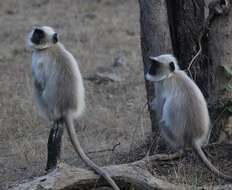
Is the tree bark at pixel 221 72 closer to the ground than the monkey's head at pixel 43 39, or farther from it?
closer to the ground

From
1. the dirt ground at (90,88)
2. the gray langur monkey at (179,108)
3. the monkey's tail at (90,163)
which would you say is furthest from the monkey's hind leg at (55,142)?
the gray langur monkey at (179,108)

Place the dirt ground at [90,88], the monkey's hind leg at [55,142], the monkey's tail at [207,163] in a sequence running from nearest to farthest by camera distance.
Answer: the monkey's tail at [207,163]
the monkey's hind leg at [55,142]
the dirt ground at [90,88]

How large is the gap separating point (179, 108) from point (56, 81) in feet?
3.36

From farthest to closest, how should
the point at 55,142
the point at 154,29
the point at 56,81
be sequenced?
the point at 154,29, the point at 55,142, the point at 56,81

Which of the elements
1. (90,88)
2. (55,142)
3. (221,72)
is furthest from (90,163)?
(90,88)

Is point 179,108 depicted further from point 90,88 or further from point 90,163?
point 90,88

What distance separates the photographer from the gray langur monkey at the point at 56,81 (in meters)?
5.82

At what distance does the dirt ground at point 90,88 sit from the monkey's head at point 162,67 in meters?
0.63

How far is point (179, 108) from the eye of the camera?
5500mm

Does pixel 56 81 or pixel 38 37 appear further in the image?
pixel 38 37

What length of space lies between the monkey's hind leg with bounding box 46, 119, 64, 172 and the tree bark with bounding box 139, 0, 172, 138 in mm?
838

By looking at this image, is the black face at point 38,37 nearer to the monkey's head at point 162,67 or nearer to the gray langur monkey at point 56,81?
the gray langur monkey at point 56,81

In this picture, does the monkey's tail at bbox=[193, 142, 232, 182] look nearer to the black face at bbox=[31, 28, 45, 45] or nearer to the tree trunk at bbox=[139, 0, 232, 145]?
the tree trunk at bbox=[139, 0, 232, 145]

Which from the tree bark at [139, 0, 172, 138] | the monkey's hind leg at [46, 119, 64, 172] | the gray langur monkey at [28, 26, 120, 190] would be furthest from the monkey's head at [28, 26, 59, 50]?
the tree bark at [139, 0, 172, 138]
